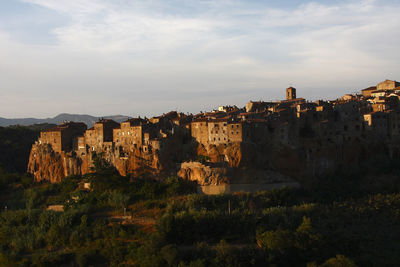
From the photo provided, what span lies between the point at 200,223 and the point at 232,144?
345 inches

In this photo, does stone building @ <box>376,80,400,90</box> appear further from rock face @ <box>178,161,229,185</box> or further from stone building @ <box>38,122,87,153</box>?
stone building @ <box>38,122,87,153</box>

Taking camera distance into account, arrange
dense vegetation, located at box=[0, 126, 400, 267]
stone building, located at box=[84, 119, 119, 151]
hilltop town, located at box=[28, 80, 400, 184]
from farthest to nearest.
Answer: stone building, located at box=[84, 119, 119, 151] → hilltop town, located at box=[28, 80, 400, 184] → dense vegetation, located at box=[0, 126, 400, 267]

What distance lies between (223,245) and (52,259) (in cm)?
1083

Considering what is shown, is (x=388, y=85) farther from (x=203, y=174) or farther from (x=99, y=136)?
(x=99, y=136)

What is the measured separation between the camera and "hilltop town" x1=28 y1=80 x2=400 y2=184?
37.7m

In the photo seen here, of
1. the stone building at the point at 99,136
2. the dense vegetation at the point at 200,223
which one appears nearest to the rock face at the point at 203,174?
the dense vegetation at the point at 200,223

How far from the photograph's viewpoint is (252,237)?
30.0 m

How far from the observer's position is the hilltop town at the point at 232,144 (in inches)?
1484

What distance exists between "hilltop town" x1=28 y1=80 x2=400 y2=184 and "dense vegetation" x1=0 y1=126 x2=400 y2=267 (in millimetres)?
1434

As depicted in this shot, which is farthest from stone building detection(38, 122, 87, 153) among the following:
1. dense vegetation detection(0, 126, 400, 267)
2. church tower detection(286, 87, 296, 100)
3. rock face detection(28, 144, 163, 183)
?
church tower detection(286, 87, 296, 100)

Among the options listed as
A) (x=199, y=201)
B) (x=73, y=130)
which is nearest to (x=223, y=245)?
(x=199, y=201)

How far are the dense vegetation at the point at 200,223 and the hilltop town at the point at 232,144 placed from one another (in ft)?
4.71

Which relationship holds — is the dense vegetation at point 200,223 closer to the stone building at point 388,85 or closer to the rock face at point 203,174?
the rock face at point 203,174

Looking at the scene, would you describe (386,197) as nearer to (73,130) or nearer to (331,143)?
(331,143)
